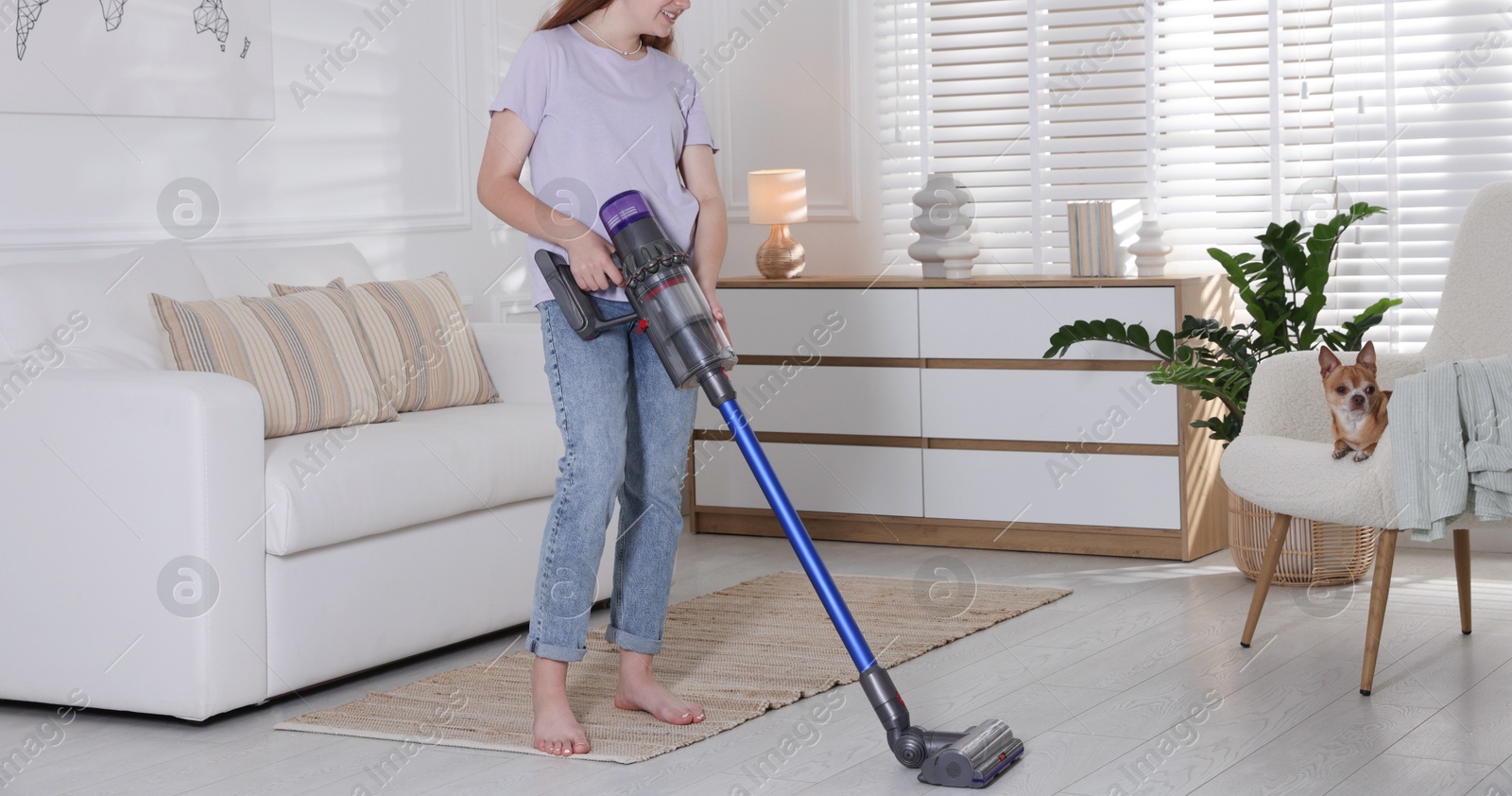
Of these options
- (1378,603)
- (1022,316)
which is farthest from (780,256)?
(1378,603)

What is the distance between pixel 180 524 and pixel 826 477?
2204mm

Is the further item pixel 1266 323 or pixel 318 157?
pixel 318 157

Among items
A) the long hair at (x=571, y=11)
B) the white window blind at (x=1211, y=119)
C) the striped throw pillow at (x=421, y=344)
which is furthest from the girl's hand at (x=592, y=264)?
the white window blind at (x=1211, y=119)

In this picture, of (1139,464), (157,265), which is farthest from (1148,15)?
(157,265)

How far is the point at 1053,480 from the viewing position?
13.6 feet

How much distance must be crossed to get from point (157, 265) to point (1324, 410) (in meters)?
2.38

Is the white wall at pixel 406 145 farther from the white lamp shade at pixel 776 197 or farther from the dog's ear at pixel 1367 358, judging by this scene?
the dog's ear at pixel 1367 358

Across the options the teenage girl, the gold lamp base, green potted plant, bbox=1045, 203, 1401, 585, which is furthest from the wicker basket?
the teenage girl

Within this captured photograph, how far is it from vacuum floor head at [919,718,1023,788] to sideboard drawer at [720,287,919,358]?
216cm

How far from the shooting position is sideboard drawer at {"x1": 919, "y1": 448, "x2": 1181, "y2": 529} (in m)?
4.02

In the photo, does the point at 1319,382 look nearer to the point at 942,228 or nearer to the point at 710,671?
the point at 710,671

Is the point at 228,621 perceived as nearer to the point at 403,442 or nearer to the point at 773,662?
the point at 403,442

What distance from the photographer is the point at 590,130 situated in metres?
2.37

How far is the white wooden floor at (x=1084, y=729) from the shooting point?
88.9 inches
